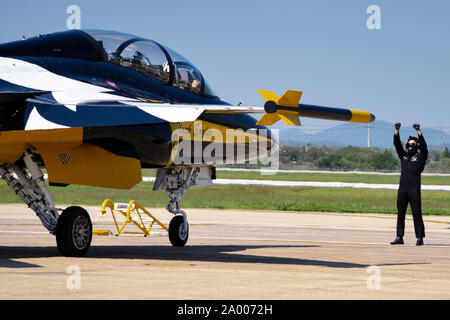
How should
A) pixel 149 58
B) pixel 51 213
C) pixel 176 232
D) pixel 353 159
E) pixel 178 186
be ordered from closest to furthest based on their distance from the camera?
pixel 51 213 < pixel 149 58 < pixel 178 186 < pixel 176 232 < pixel 353 159

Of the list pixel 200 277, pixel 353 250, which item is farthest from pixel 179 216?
pixel 200 277

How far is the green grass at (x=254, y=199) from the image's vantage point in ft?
135

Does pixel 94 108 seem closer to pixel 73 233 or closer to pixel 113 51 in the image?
pixel 113 51

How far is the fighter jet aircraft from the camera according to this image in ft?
41.8

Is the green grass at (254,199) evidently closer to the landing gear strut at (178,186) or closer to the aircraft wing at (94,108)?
the landing gear strut at (178,186)

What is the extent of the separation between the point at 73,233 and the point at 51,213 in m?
0.79

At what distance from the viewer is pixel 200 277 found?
452 inches

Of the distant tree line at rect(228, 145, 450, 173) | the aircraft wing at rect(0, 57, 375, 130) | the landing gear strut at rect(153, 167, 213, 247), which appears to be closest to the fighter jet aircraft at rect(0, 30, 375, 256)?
the aircraft wing at rect(0, 57, 375, 130)

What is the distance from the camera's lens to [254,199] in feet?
155

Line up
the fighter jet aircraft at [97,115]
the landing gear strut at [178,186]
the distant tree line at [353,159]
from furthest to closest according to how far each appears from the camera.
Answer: the distant tree line at [353,159]
the landing gear strut at [178,186]
the fighter jet aircraft at [97,115]

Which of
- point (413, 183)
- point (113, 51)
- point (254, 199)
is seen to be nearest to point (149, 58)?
point (113, 51)

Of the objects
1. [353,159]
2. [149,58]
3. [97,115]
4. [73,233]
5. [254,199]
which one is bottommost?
[254,199]

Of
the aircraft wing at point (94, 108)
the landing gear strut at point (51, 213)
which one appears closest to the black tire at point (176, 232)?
the landing gear strut at point (51, 213)

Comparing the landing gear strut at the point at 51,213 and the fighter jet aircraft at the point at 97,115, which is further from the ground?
the fighter jet aircraft at the point at 97,115
